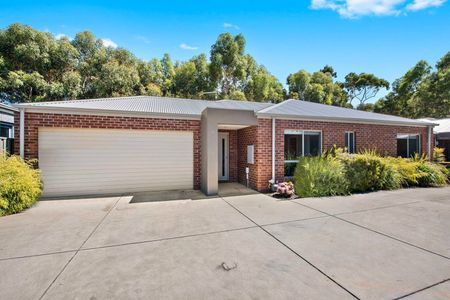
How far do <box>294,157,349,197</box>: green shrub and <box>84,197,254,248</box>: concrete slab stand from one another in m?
3.05

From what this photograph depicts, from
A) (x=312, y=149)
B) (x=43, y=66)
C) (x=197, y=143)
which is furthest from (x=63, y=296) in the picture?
(x=43, y=66)

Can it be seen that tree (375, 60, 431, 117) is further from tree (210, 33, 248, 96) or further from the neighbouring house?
tree (210, 33, 248, 96)

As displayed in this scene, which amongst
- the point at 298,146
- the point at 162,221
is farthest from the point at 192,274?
the point at 298,146

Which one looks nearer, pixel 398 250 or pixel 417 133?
pixel 398 250

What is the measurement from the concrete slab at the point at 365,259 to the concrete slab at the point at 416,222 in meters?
0.42

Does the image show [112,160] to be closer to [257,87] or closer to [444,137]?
[257,87]

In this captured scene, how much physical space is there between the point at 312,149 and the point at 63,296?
29.7 feet

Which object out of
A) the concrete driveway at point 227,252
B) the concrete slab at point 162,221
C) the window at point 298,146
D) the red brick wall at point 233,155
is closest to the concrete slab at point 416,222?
the concrete driveway at point 227,252

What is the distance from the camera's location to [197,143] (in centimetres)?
859

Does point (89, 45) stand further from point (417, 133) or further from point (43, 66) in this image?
point (417, 133)

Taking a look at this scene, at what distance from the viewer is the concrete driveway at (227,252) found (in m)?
2.53

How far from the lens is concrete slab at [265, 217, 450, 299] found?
8.47ft

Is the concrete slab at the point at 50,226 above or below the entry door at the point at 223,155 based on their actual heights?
below

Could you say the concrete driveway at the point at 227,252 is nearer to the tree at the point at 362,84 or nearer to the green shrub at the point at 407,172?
the green shrub at the point at 407,172
